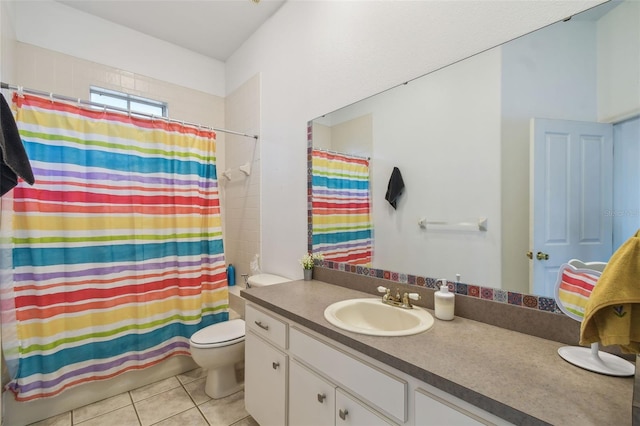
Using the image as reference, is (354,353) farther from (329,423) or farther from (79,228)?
(79,228)

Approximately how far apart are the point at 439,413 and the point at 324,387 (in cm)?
50

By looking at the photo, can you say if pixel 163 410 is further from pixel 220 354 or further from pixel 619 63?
pixel 619 63

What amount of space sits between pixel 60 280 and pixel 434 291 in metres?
2.23

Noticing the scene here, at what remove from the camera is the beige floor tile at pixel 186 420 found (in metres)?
1.71

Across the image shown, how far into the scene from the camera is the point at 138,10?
2.35 metres

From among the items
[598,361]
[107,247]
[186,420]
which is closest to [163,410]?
[186,420]

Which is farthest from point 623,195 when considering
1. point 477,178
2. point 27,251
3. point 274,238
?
point 27,251

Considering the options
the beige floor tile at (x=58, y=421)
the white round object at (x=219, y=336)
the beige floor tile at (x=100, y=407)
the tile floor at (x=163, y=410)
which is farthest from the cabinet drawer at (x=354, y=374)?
the beige floor tile at (x=58, y=421)

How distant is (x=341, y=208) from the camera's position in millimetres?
1862

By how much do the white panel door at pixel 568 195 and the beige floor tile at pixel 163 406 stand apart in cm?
217

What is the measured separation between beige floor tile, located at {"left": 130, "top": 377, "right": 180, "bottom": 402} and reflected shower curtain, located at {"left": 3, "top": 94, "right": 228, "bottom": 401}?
0.18m

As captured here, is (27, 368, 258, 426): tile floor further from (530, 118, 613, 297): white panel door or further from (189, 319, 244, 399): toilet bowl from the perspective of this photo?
(530, 118, 613, 297): white panel door

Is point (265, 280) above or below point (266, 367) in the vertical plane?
above

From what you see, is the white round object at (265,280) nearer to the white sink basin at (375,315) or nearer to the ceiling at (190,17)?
the white sink basin at (375,315)
